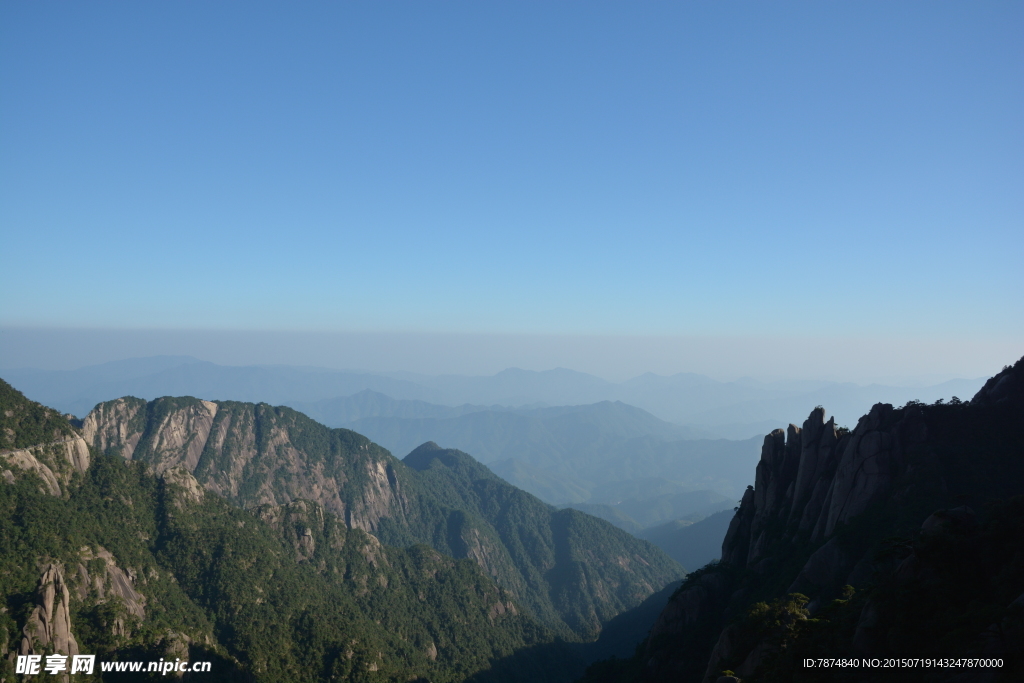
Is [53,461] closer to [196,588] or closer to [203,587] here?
[196,588]

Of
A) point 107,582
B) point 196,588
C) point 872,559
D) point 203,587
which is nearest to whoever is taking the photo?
point 872,559

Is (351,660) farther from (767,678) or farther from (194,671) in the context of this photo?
(767,678)

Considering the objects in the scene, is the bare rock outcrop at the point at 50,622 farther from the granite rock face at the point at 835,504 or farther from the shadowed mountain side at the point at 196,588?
the granite rock face at the point at 835,504

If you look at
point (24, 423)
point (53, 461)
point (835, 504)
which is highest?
point (835, 504)

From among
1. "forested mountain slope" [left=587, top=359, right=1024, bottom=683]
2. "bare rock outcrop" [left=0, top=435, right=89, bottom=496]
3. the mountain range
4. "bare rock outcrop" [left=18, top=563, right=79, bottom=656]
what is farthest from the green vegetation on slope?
"forested mountain slope" [left=587, top=359, right=1024, bottom=683]

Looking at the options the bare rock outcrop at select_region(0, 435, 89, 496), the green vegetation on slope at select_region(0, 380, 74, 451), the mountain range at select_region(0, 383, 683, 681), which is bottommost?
the mountain range at select_region(0, 383, 683, 681)

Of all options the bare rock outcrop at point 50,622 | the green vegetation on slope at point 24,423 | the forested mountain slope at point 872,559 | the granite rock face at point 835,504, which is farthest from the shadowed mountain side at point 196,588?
the granite rock face at point 835,504

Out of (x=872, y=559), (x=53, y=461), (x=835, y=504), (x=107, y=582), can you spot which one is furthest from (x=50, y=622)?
(x=835, y=504)

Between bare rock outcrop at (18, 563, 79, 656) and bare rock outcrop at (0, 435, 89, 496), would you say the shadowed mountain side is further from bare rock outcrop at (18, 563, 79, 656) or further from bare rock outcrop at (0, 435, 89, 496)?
bare rock outcrop at (0, 435, 89, 496)

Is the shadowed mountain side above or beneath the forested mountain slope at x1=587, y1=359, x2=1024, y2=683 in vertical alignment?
beneath

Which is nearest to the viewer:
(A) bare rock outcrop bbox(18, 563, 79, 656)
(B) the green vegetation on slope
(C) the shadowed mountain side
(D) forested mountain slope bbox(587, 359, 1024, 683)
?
(D) forested mountain slope bbox(587, 359, 1024, 683)
